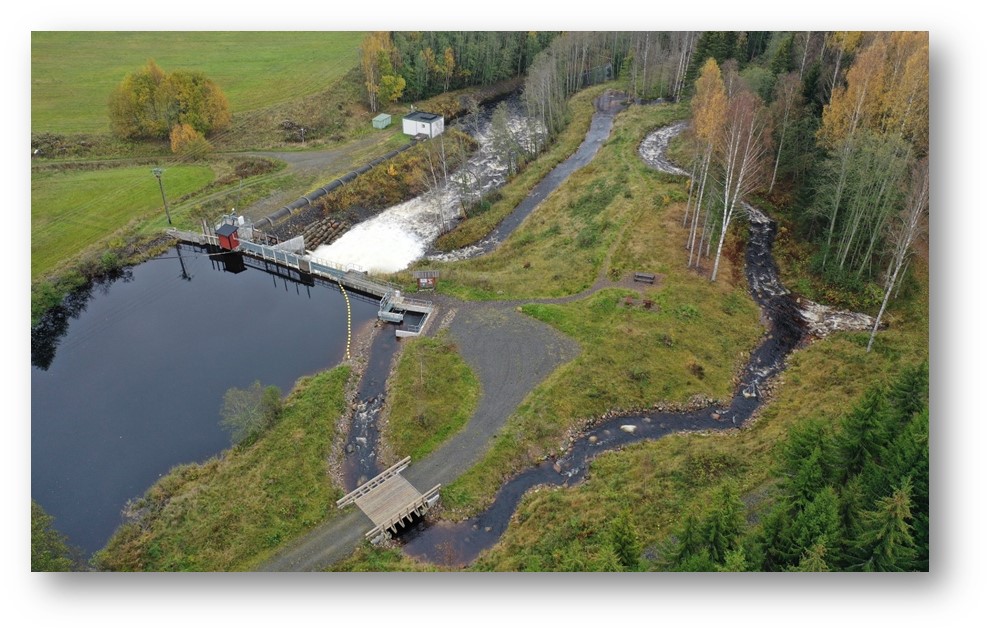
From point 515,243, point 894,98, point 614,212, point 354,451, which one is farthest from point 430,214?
point 894,98

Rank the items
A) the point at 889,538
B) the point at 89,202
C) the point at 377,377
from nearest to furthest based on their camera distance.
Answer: the point at 889,538
the point at 377,377
the point at 89,202

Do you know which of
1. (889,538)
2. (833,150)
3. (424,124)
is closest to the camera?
(889,538)

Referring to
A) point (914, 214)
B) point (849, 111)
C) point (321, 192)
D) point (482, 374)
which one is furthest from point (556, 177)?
point (914, 214)

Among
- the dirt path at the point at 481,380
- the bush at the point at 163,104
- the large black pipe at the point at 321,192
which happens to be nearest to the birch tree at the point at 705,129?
the dirt path at the point at 481,380

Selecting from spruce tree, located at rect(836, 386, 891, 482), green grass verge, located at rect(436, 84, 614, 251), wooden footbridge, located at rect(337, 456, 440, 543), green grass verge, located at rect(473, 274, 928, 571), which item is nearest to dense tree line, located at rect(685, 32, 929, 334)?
green grass verge, located at rect(473, 274, 928, 571)

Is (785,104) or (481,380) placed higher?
(785,104)

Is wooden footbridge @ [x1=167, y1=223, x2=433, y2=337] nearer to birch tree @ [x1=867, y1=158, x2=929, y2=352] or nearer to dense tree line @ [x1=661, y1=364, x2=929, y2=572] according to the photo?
dense tree line @ [x1=661, y1=364, x2=929, y2=572]

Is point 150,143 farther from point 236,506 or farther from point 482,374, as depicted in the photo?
point 236,506

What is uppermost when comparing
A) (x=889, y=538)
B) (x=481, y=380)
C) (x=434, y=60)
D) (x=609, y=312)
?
(x=434, y=60)
